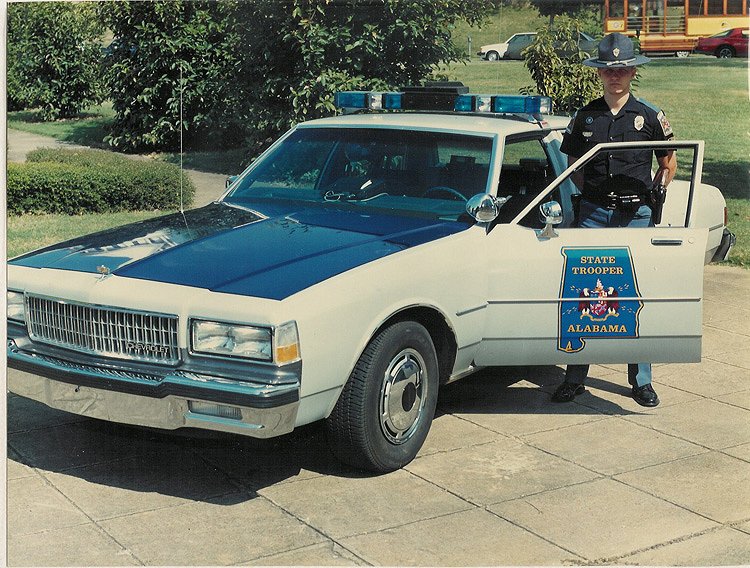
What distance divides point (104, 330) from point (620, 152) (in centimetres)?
302

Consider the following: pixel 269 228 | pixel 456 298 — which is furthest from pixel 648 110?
pixel 269 228

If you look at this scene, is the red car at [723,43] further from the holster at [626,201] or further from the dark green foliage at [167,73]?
the dark green foliage at [167,73]

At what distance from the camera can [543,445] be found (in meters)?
5.41

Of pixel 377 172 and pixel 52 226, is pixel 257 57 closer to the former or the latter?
pixel 52 226

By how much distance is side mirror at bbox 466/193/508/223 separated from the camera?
5332 millimetres

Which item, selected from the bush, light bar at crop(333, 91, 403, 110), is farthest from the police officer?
the bush

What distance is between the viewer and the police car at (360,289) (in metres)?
4.40

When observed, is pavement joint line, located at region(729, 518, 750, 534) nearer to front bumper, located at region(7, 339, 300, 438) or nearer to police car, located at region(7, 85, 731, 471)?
police car, located at region(7, 85, 731, 471)

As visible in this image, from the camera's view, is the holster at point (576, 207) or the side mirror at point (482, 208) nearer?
the side mirror at point (482, 208)

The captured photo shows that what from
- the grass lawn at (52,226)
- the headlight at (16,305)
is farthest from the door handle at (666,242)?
the grass lawn at (52,226)

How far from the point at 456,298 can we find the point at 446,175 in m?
0.88

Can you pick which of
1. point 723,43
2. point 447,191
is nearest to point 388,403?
point 447,191

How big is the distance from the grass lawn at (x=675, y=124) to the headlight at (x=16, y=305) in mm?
4696

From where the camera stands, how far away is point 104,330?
4.64 metres
